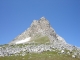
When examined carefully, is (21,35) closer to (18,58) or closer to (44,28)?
(44,28)

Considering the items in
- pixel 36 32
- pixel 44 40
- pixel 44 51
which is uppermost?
pixel 36 32

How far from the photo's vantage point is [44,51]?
72.0 meters

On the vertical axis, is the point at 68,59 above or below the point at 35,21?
below

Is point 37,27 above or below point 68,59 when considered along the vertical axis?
above

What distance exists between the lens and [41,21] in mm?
161500

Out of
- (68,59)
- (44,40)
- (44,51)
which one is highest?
(44,40)

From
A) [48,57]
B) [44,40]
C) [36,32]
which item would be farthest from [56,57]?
[36,32]

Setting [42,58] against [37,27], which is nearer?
[42,58]

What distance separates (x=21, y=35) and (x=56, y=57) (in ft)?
329

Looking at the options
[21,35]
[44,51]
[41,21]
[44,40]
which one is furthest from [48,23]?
[44,51]

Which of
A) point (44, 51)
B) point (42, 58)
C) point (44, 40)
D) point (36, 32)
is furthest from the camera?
point (36, 32)

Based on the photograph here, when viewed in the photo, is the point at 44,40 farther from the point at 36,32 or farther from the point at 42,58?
the point at 42,58

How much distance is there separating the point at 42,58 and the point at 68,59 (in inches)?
370

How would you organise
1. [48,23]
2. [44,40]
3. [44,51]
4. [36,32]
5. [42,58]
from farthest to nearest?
[48,23] < [36,32] < [44,40] < [44,51] < [42,58]
